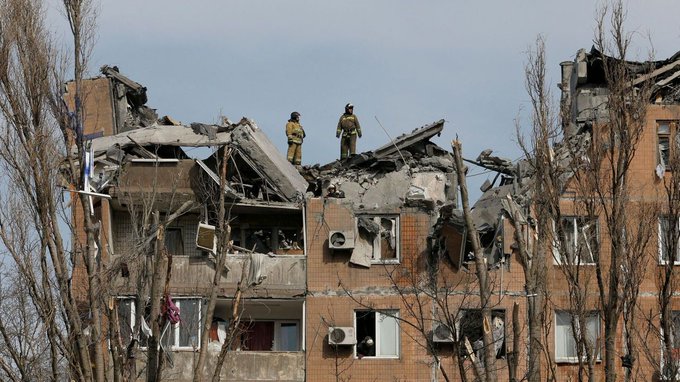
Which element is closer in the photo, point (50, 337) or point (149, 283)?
point (50, 337)

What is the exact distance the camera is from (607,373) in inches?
1177

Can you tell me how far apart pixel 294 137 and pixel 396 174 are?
2825mm

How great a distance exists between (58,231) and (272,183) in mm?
6725

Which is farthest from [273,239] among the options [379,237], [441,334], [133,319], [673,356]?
[673,356]

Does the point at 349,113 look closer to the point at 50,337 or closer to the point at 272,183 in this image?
the point at 272,183

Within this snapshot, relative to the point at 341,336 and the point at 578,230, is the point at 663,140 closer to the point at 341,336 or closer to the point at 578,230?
the point at 578,230

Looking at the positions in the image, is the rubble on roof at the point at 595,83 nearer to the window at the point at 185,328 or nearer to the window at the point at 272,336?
the window at the point at 272,336

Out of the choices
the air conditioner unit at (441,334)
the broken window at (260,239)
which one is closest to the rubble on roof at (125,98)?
the broken window at (260,239)

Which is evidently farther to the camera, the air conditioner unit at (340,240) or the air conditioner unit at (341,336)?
the air conditioner unit at (340,240)

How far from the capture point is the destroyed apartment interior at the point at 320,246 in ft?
116

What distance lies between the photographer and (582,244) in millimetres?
32438

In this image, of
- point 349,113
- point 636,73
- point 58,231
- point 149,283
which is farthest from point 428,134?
point 58,231

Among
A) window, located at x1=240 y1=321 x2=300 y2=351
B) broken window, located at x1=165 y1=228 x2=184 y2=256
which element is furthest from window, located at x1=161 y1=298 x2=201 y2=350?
broken window, located at x1=165 y1=228 x2=184 y2=256

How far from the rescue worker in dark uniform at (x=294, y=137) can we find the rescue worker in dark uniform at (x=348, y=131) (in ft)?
3.01
